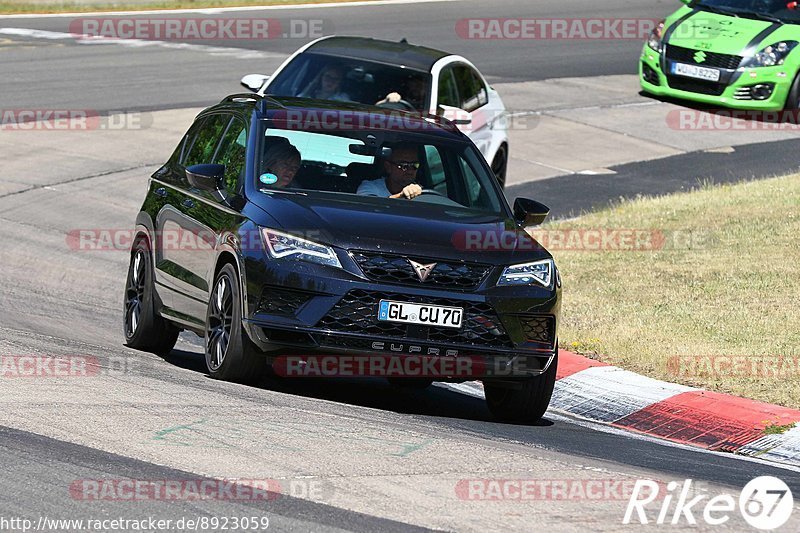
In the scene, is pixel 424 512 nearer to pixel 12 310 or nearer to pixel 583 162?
pixel 12 310

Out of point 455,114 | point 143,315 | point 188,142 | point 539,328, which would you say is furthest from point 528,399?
point 455,114

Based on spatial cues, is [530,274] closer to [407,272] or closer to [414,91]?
[407,272]

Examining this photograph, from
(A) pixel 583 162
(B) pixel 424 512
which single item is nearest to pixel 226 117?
(B) pixel 424 512

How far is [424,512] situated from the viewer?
6.29 m

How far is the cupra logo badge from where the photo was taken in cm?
849

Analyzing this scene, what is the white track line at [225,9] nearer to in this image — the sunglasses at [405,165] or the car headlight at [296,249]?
the sunglasses at [405,165]

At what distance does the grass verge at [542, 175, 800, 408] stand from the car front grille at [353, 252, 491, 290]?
8.02ft

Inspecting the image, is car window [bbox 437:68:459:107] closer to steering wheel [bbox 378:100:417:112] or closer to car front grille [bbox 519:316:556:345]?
steering wheel [bbox 378:100:417:112]

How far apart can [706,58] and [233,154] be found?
13225mm

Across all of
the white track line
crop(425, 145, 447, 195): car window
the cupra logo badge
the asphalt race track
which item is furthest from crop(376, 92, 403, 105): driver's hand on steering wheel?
the white track line

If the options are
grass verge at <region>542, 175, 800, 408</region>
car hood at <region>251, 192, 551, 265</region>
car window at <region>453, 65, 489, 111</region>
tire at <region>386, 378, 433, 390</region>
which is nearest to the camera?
car hood at <region>251, 192, 551, 265</region>

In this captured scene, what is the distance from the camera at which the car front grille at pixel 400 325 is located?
8.42 metres

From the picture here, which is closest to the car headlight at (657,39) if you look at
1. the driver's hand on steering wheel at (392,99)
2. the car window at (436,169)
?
the driver's hand on steering wheel at (392,99)

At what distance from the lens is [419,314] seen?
27.8 ft
